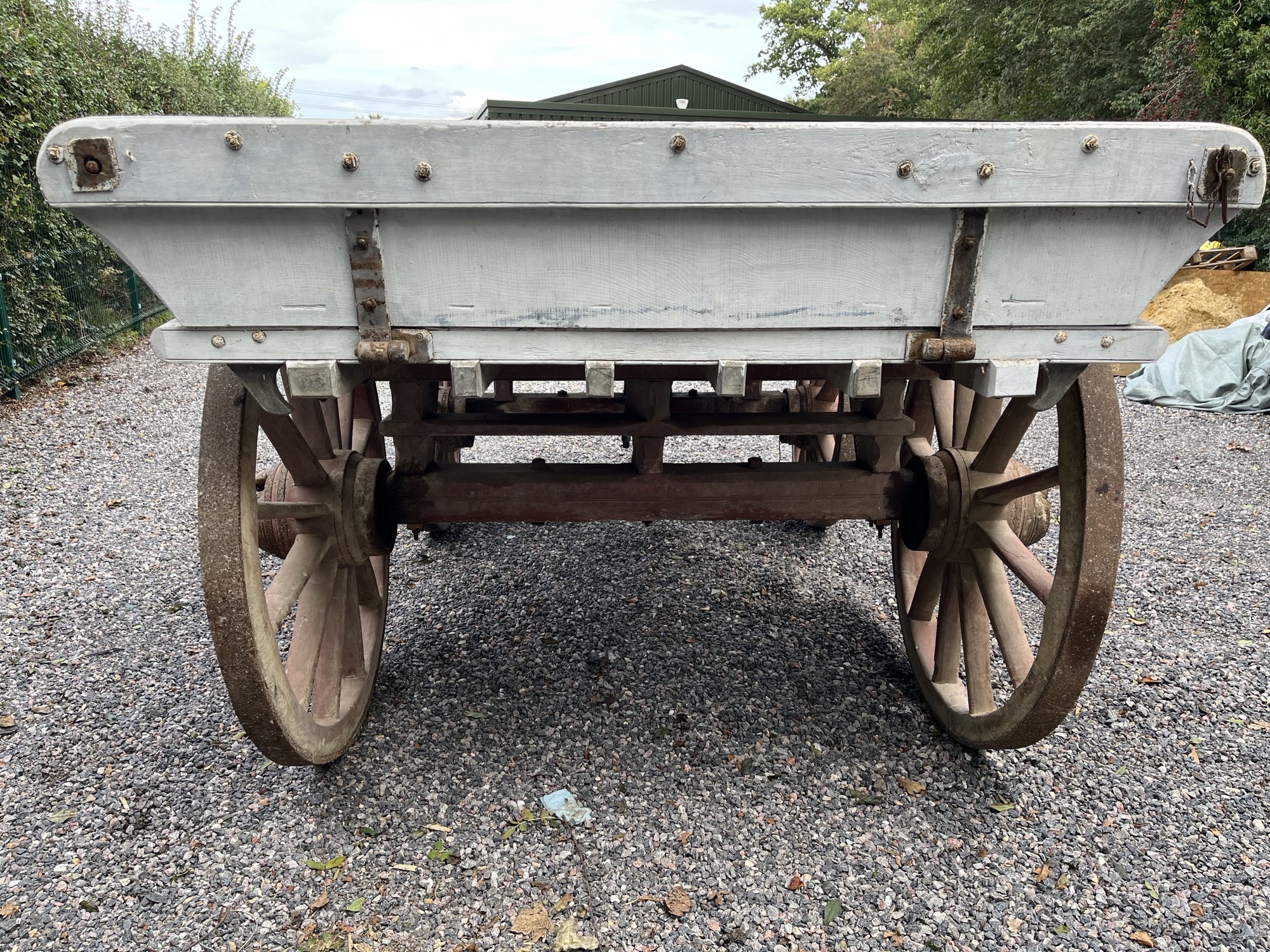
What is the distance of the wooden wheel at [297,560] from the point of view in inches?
73.4

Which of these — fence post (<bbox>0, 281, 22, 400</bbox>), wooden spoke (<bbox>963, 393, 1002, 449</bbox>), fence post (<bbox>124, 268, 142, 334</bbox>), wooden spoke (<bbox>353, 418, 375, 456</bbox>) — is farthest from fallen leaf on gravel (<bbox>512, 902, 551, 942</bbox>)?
fence post (<bbox>124, 268, 142, 334</bbox>)

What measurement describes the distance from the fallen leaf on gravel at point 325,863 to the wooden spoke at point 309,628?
1.28 feet

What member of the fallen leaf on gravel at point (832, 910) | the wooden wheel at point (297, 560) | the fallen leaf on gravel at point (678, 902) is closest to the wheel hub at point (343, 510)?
the wooden wheel at point (297, 560)

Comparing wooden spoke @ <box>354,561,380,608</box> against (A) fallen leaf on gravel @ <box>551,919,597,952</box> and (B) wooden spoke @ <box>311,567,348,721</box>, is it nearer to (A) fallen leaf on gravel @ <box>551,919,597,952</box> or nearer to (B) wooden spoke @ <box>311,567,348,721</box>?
(B) wooden spoke @ <box>311,567,348,721</box>

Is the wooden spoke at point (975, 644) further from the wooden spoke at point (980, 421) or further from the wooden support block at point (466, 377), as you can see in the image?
the wooden support block at point (466, 377)

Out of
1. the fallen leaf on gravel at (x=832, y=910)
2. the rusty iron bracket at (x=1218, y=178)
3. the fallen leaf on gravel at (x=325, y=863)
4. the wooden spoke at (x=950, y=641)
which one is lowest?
the fallen leaf on gravel at (x=832, y=910)

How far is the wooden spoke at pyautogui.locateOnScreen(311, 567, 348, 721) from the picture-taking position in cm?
243

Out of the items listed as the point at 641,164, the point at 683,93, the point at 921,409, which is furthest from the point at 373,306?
the point at 683,93

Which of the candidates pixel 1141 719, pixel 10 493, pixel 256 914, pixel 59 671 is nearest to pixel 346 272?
pixel 256 914

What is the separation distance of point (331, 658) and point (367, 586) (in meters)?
0.39

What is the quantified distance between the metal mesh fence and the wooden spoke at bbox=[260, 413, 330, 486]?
550 centimetres

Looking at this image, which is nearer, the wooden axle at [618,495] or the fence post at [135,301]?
the wooden axle at [618,495]

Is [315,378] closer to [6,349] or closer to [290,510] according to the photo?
[290,510]

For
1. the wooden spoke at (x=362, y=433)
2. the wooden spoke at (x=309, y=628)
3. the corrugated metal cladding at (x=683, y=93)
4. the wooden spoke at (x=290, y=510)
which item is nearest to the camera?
the wooden spoke at (x=290, y=510)
